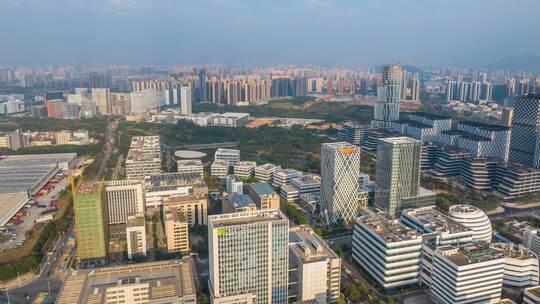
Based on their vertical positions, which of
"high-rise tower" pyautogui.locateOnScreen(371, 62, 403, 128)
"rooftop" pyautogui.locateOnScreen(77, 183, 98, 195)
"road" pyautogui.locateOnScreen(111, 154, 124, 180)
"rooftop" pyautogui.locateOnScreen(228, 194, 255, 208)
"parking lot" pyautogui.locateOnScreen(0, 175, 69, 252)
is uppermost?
"high-rise tower" pyautogui.locateOnScreen(371, 62, 403, 128)

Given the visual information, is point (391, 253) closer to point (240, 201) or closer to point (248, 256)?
point (248, 256)

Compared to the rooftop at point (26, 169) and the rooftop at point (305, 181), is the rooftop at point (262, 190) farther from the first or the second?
the rooftop at point (26, 169)

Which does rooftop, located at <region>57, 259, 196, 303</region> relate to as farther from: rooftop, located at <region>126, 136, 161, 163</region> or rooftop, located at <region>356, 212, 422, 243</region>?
rooftop, located at <region>126, 136, 161, 163</region>

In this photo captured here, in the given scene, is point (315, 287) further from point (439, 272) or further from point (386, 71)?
point (386, 71)

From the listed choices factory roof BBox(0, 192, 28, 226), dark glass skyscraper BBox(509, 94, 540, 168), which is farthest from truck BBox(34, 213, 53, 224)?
dark glass skyscraper BBox(509, 94, 540, 168)

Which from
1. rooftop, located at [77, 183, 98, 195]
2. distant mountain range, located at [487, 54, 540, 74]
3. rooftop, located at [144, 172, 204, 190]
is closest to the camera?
rooftop, located at [77, 183, 98, 195]

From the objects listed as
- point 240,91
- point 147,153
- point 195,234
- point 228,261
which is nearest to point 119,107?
point 240,91

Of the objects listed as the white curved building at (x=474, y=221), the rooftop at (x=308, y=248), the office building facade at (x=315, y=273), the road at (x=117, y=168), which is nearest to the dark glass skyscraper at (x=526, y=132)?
the white curved building at (x=474, y=221)
